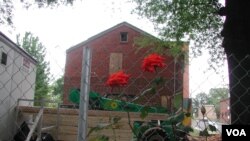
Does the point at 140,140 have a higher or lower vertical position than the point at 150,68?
lower

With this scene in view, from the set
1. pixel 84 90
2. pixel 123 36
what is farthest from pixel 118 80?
pixel 123 36

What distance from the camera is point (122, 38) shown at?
112 ft

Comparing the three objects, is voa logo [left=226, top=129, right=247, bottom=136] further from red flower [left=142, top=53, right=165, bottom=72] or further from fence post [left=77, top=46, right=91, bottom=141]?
fence post [left=77, top=46, right=91, bottom=141]

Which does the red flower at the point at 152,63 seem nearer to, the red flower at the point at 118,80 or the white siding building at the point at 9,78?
the red flower at the point at 118,80

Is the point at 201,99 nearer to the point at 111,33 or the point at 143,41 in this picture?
the point at 143,41

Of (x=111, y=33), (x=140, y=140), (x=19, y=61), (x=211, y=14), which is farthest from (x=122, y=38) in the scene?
(x=140, y=140)

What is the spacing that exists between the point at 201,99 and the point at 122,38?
31.7m

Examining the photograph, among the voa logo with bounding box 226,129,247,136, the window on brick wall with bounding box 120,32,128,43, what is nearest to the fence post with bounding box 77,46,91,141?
the voa logo with bounding box 226,129,247,136

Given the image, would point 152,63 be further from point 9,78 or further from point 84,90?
point 9,78

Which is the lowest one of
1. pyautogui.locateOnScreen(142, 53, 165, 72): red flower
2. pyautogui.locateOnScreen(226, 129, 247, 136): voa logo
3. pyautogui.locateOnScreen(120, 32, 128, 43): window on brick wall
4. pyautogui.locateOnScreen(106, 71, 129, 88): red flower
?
pyautogui.locateOnScreen(226, 129, 247, 136): voa logo

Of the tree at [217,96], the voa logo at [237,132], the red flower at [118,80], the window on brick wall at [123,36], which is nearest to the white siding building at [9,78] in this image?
the red flower at [118,80]

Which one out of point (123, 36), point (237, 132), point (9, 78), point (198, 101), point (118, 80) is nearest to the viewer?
point (237, 132)

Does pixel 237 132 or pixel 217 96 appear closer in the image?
pixel 237 132

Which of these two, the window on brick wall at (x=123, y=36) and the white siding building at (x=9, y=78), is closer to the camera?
the white siding building at (x=9, y=78)
